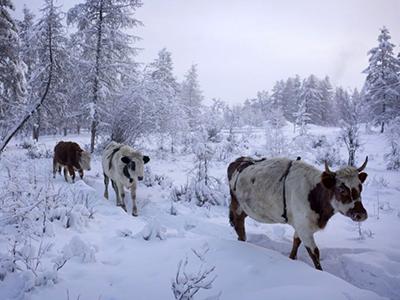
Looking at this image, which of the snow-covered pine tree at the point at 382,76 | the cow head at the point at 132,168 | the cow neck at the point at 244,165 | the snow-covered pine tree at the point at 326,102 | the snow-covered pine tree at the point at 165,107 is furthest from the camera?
the snow-covered pine tree at the point at 326,102

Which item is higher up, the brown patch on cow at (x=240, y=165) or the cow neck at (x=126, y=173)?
the brown patch on cow at (x=240, y=165)

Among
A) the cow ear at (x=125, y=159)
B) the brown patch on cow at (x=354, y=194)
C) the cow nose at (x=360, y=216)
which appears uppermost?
the brown patch on cow at (x=354, y=194)

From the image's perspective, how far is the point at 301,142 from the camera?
13.9 metres

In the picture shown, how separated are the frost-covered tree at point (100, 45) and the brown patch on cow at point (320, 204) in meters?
14.9

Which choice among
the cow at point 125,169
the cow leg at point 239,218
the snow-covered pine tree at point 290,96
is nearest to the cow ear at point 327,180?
the cow leg at point 239,218

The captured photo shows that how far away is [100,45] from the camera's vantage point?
17797 millimetres

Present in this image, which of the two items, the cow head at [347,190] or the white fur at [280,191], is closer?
the cow head at [347,190]

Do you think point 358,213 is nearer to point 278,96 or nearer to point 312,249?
point 312,249

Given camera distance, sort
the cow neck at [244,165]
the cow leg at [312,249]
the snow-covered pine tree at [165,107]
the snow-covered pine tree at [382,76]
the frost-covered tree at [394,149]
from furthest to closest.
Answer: the snow-covered pine tree at [382,76]
the snow-covered pine tree at [165,107]
the frost-covered tree at [394,149]
the cow neck at [244,165]
the cow leg at [312,249]

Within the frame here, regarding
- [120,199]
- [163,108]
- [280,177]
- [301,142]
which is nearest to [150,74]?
[163,108]

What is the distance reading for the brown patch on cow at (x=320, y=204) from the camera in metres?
4.06

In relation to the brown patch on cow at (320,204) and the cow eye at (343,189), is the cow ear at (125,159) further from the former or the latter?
the cow eye at (343,189)

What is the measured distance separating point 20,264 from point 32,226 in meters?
0.69

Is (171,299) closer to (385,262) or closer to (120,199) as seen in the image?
(385,262)
